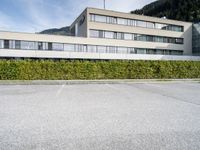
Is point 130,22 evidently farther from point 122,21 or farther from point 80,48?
point 80,48

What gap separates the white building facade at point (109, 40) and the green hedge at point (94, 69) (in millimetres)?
14346

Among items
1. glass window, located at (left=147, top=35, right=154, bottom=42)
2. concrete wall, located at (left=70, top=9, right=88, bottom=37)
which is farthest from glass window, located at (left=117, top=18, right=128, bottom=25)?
concrete wall, located at (left=70, top=9, right=88, bottom=37)

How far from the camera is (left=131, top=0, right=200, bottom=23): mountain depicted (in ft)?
237

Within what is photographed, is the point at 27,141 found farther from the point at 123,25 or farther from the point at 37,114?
the point at 123,25

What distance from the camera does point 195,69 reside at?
27672 mm

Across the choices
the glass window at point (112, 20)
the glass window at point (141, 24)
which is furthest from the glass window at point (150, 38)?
the glass window at point (112, 20)

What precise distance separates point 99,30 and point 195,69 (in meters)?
21.1

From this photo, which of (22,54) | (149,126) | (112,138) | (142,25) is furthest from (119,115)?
(142,25)

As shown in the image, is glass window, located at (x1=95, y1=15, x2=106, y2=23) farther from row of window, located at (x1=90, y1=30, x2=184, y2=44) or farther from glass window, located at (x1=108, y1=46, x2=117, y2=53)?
glass window, located at (x1=108, y1=46, x2=117, y2=53)

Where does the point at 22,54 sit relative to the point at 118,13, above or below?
below

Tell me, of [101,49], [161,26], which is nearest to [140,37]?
[161,26]

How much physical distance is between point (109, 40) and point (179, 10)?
1895 inches

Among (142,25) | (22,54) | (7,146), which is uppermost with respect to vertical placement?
(142,25)

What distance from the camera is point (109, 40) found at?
43.0 meters
